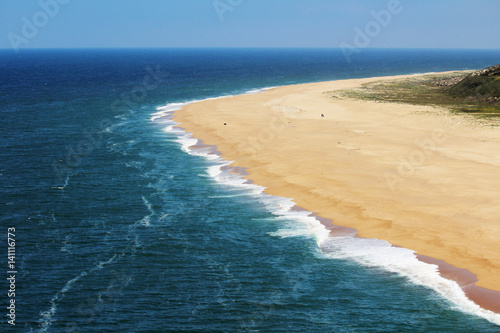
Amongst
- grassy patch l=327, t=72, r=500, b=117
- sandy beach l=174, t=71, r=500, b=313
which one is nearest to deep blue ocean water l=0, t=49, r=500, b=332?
sandy beach l=174, t=71, r=500, b=313

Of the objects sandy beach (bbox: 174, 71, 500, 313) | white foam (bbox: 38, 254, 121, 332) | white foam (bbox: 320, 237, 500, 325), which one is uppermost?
sandy beach (bbox: 174, 71, 500, 313)

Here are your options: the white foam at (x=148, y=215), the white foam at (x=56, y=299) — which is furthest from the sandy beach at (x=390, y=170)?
the white foam at (x=56, y=299)

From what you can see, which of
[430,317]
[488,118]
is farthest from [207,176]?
[488,118]

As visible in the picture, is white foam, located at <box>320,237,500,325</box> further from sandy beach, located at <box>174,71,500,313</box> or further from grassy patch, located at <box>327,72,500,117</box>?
grassy patch, located at <box>327,72,500,117</box>

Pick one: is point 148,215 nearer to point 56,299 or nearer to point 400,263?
point 56,299

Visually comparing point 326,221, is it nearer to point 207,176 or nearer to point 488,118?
point 207,176

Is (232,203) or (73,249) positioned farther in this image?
(232,203)

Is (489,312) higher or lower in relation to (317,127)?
lower

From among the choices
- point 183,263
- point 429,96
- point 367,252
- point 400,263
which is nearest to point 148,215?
point 183,263
